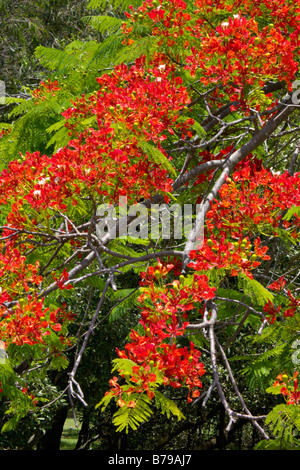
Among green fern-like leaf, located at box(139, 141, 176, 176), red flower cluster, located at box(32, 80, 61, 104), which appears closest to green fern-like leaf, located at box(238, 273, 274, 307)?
green fern-like leaf, located at box(139, 141, 176, 176)

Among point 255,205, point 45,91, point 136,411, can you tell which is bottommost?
point 136,411

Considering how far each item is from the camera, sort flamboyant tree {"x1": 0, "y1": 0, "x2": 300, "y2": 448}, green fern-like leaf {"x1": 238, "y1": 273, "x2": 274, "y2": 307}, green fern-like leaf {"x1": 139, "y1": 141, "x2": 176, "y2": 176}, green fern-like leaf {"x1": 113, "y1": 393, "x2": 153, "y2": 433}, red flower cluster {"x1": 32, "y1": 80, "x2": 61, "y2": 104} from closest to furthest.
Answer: green fern-like leaf {"x1": 113, "y1": 393, "x2": 153, "y2": 433} → flamboyant tree {"x1": 0, "y1": 0, "x2": 300, "y2": 448} → green fern-like leaf {"x1": 238, "y1": 273, "x2": 274, "y2": 307} → green fern-like leaf {"x1": 139, "y1": 141, "x2": 176, "y2": 176} → red flower cluster {"x1": 32, "y1": 80, "x2": 61, "y2": 104}

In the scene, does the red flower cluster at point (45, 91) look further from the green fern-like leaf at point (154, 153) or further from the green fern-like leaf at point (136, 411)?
the green fern-like leaf at point (136, 411)

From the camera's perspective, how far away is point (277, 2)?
3781 mm

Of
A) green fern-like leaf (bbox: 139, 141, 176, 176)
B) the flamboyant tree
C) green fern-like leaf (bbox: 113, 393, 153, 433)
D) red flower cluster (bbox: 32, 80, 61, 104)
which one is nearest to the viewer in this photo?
green fern-like leaf (bbox: 113, 393, 153, 433)

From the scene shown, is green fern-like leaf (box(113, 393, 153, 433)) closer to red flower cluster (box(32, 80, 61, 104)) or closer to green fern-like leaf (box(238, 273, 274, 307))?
green fern-like leaf (box(238, 273, 274, 307))

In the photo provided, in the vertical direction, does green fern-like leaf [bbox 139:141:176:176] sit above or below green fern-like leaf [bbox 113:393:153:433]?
above

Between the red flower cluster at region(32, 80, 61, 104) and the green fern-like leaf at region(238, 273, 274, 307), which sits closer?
→ the green fern-like leaf at region(238, 273, 274, 307)

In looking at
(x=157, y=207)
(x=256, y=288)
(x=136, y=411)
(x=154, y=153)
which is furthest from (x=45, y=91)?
(x=136, y=411)

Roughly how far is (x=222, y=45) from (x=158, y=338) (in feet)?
6.95

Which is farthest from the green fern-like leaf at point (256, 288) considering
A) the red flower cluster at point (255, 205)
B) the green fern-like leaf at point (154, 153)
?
the green fern-like leaf at point (154, 153)

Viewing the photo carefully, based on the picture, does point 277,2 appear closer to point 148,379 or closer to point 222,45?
point 222,45

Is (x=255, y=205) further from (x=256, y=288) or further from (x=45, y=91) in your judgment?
(x=45, y=91)

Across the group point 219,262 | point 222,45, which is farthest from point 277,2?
point 219,262
